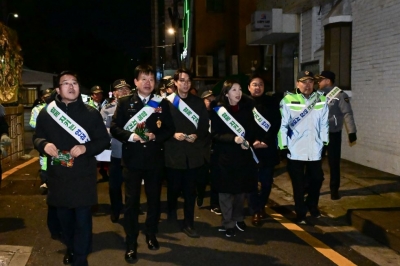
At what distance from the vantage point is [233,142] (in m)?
6.13

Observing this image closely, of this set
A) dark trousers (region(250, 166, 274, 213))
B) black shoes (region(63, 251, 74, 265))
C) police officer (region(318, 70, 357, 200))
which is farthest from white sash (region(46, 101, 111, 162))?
police officer (region(318, 70, 357, 200))

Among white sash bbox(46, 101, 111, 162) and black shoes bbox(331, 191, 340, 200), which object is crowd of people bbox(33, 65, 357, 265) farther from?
black shoes bbox(331, 191, 340, 200)

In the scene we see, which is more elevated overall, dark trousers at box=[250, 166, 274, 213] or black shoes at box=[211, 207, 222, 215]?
dark trousers at box=[250, 166, 274, 213]

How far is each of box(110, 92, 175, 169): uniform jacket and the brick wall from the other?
5.97 meters

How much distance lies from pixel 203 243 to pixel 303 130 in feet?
6.45

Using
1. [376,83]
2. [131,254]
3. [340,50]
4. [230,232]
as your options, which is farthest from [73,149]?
[340,50]

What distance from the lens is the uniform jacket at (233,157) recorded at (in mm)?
6207

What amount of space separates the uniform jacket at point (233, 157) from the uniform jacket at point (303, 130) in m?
0.64

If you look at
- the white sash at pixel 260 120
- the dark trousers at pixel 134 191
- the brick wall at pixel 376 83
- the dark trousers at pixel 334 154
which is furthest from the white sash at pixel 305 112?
the brick wall at pixel 376 83

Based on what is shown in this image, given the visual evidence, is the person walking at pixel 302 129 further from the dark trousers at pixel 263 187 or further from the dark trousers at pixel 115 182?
the dark trousers at pixel 115 182

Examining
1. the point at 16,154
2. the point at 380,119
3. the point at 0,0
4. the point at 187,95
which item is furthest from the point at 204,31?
the point at 187,95

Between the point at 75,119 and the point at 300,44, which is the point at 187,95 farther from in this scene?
the point at 300,44

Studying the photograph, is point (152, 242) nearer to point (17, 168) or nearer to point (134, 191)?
point (134, 191)

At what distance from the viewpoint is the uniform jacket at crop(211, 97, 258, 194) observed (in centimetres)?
621
